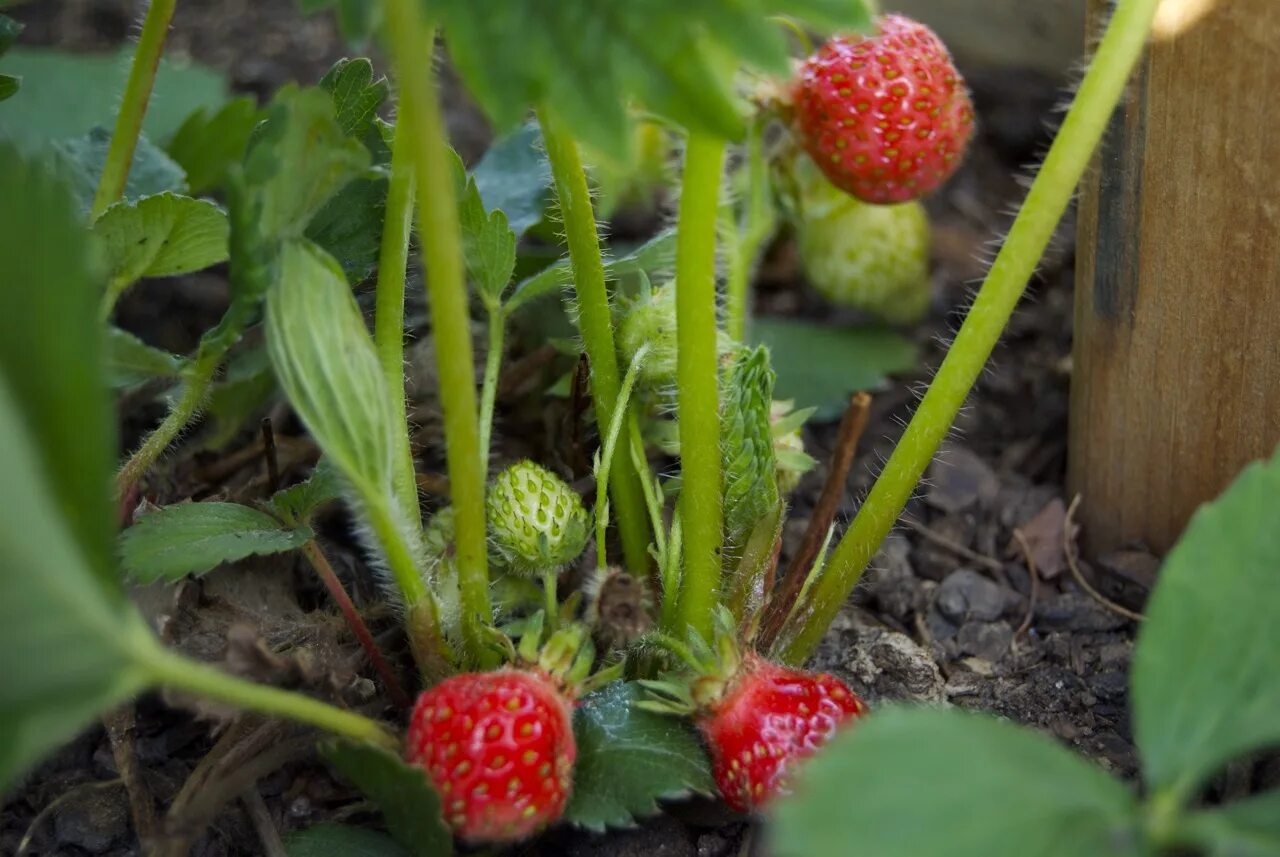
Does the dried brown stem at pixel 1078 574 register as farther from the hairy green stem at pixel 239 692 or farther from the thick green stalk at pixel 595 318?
the hairy green stem at pixel 239 692

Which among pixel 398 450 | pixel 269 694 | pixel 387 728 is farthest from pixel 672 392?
pixel 269 694

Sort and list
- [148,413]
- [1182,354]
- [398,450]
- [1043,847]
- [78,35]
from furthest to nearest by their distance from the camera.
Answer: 1. [78,35]
2. [148,413]
3. [1182,354]
4. [398,450]
5. [1043,847]

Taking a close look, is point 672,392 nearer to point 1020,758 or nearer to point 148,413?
point 1020,758

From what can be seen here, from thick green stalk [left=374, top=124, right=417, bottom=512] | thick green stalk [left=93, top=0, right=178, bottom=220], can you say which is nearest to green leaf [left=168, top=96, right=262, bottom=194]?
thick green stalk [left=93, top=0, right=178, bottom=220]

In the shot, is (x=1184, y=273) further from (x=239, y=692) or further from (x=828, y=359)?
(x=239, y=692)

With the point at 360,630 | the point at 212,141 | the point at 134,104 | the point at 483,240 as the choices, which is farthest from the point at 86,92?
the point at 360,630

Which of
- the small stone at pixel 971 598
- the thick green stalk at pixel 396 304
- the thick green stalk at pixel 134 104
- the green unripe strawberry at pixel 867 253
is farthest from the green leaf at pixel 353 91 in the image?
the small stone at pixel 971 598
